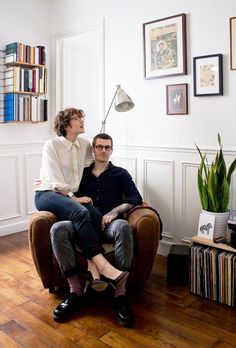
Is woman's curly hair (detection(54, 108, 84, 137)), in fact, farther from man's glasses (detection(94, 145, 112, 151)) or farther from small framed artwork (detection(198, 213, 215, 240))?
small framed artwork (detection(198, 213, 215, 240))

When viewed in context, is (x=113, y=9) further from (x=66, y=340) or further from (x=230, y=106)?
(x=66, y=340)

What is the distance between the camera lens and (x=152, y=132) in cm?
312

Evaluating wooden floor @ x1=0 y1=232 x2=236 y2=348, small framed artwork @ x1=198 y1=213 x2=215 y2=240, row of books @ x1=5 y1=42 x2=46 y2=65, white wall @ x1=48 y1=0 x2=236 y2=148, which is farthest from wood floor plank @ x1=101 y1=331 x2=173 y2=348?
row of books @ x1=5 y1=42 x2=46 y2=65

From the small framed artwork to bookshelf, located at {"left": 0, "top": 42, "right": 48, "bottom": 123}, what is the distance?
2.13 metres

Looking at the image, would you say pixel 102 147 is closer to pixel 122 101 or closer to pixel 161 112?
pixel 122 101

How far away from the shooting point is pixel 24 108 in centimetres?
362

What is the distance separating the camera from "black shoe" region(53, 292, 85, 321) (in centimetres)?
214

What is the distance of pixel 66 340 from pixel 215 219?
3.97 feet

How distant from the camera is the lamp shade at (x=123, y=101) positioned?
298 centimetres

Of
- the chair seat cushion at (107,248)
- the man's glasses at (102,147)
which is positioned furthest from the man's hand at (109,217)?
the man's glasses at (102,147)

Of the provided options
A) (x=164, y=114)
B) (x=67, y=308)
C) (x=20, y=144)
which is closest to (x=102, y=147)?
(x=164, y=114)

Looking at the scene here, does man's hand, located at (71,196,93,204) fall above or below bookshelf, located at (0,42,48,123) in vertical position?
below

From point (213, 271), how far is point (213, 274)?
0.02 m

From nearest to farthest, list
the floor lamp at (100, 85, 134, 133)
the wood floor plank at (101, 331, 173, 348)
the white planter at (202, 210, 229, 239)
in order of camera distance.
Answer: the wood floor plank at (101, 331, 173, 348)
the white planter at (202, 210, 229, 239)
the floor lamp at (100, 85, 134, 133)
